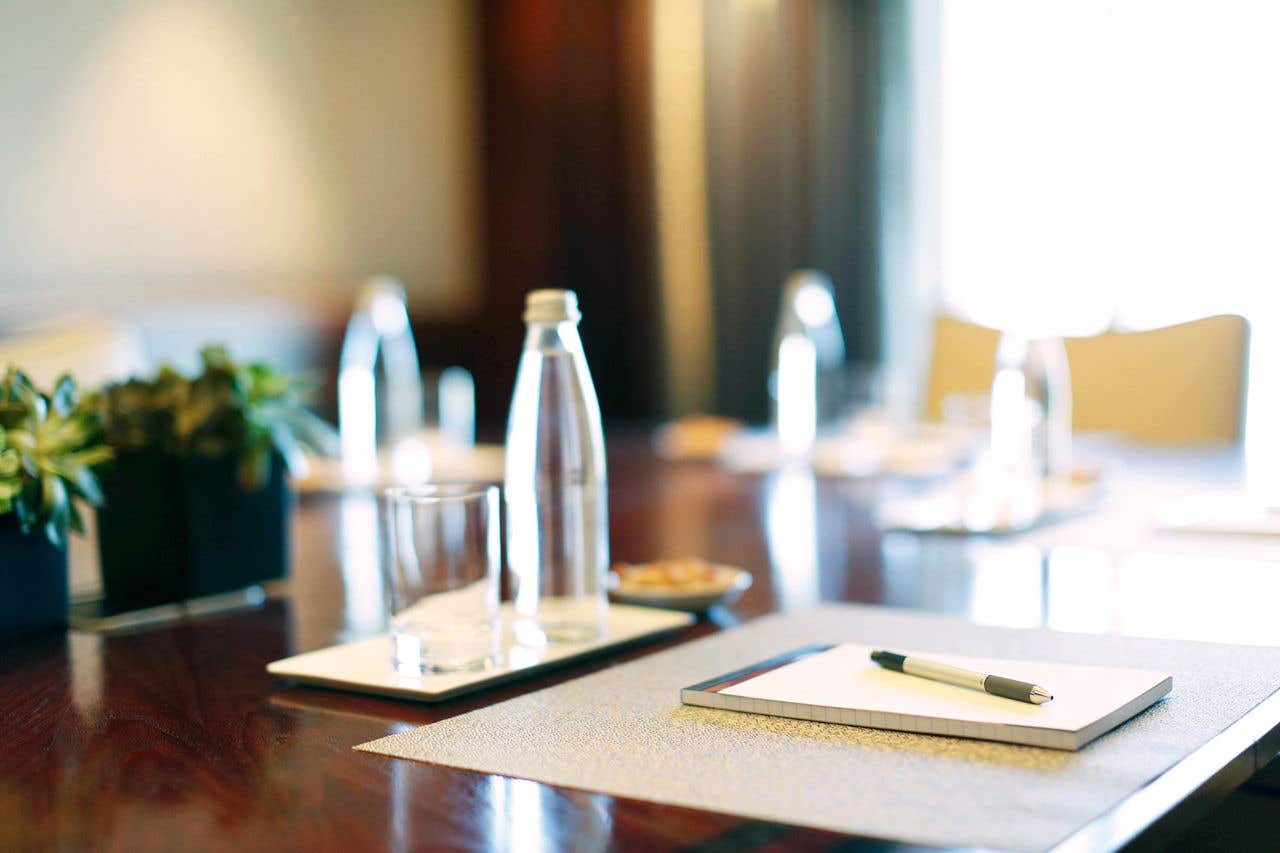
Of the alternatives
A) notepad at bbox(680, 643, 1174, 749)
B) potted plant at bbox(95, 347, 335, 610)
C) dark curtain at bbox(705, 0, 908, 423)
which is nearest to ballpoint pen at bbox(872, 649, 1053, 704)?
notepad at bbox(680, 643, 1174, 749)

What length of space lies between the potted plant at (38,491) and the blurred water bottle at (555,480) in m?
0.34

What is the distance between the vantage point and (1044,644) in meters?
0.91

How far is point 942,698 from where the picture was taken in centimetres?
74

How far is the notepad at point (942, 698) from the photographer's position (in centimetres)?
68

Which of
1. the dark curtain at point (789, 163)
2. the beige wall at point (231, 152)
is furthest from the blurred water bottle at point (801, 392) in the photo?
the beige wall at point (231, 152)

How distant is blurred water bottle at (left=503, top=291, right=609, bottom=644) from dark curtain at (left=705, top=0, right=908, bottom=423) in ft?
11.2

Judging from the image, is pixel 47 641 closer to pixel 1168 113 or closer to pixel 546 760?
pixel 546 760

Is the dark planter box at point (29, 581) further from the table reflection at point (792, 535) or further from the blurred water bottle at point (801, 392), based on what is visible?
the blurred water bottle at point (801, 392)

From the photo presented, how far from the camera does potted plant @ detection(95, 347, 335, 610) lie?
111 cm

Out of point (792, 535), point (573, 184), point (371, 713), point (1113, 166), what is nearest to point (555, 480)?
point (371, 713)

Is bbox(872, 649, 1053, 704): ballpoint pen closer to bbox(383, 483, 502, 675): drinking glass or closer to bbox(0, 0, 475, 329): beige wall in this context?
bbox(383, 483, 502, 675): drinking glass

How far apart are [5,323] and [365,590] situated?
259 cm

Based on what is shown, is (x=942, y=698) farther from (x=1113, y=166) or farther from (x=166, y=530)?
(x=1113, y=166)

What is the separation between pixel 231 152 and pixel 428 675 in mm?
3731
